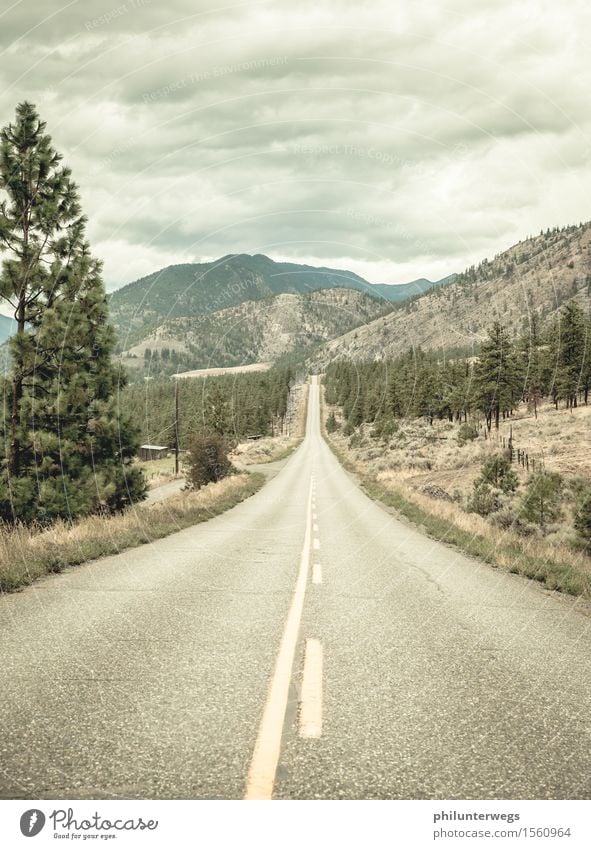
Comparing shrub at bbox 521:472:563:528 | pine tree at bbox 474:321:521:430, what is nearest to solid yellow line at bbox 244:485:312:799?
shrub at bbox 521:472:563:528

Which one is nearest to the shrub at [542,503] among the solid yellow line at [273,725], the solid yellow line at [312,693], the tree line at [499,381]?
the solid yellow line at [273,725]

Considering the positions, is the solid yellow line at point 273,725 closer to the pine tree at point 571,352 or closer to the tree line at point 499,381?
the tree line at point 499,381

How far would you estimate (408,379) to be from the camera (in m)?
90.5

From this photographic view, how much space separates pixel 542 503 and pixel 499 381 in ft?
144

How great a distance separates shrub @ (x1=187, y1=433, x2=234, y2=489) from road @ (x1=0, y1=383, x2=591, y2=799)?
22.9 metres

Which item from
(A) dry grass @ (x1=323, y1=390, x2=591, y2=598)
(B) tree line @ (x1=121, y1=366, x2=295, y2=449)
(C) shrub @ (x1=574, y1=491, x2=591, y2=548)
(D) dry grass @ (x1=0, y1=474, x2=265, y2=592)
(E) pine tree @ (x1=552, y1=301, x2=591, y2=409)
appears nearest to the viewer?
(D) dry grass @ (x1=0, y1=474, x2=265, y2=592)

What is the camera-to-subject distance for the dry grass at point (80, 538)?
837 centimetres

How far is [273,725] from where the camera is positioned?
3398 millimetres

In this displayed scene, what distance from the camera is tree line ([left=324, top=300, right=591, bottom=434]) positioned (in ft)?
185

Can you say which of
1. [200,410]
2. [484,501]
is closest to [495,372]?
[484,501]

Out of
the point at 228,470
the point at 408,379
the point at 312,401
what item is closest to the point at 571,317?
the point at 408,379

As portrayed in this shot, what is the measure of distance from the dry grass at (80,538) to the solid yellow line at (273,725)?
15.0ft
